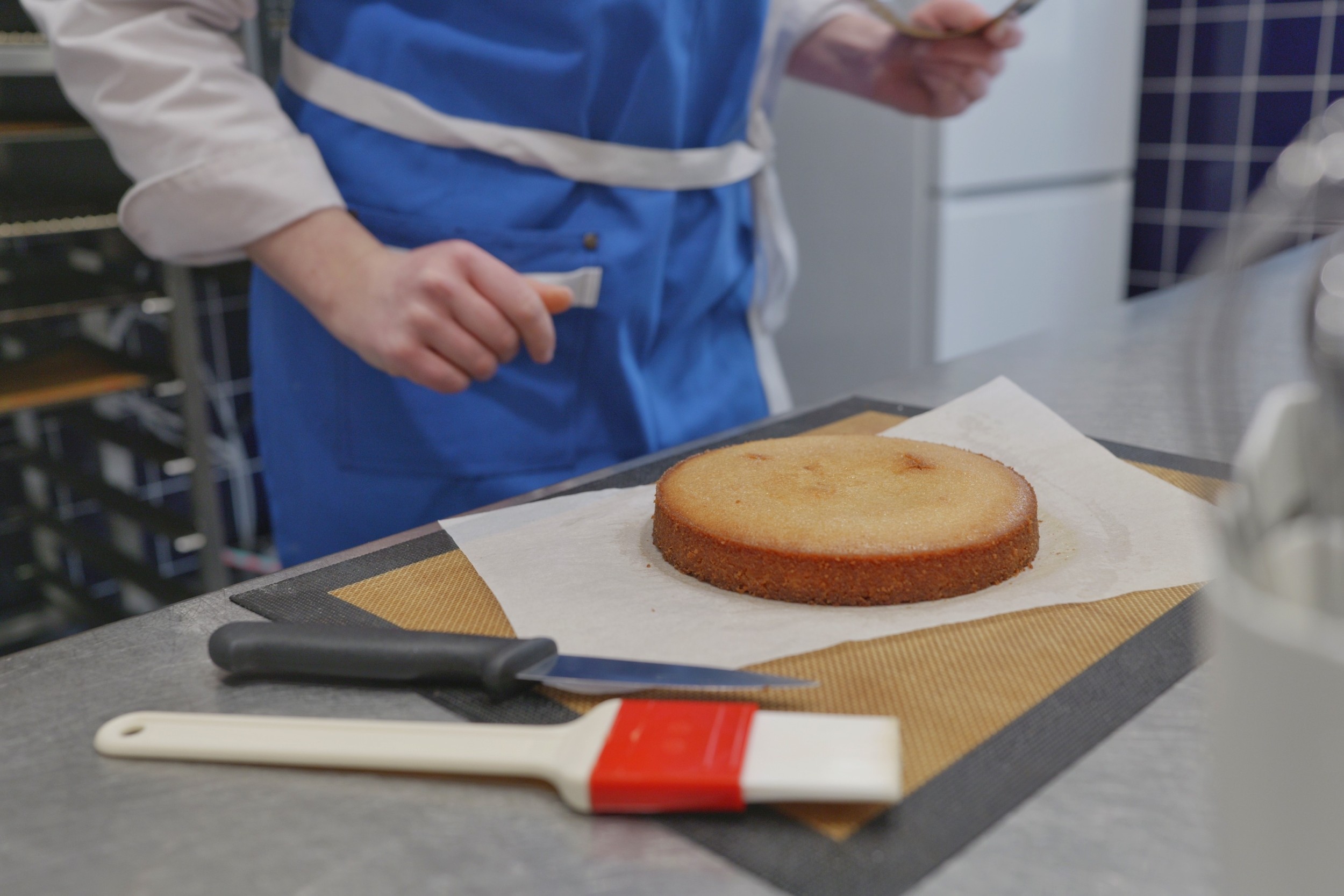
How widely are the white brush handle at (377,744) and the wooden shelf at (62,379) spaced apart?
1204 millimetres

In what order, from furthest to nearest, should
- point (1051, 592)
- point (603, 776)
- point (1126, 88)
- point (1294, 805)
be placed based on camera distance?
point (1126, 88) < point (1051, 592) < point (603, 776) < point (1294, 805)

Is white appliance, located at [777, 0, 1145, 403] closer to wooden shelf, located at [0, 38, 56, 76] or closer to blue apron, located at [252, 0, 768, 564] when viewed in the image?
blue apron, located at [252, 0, 768, 564]

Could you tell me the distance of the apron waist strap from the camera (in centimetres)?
79

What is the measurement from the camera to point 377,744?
358 millimetres

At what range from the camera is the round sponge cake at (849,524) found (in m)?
0.49

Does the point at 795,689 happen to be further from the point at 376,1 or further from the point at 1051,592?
the point at 376,1

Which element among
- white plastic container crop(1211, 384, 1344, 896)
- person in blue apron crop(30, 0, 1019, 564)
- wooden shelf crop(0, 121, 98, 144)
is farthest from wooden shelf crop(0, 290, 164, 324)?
white plastic container crop(1211, 384, 1344, 896)

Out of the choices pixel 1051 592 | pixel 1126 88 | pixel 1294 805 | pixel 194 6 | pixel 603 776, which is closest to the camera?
pixel 1294 805

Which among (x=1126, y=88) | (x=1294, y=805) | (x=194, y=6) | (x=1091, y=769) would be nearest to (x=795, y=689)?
(x=1091, y=769)

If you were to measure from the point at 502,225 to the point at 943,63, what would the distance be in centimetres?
43

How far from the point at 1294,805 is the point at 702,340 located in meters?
0.74

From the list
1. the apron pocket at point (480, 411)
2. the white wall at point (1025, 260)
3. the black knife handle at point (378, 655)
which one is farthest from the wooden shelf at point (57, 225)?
the white wall at point (1025, 260)

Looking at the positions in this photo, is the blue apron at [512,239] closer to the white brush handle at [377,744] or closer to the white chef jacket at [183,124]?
the white chef jacket at [183,124]

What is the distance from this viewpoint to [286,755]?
1.19ft
